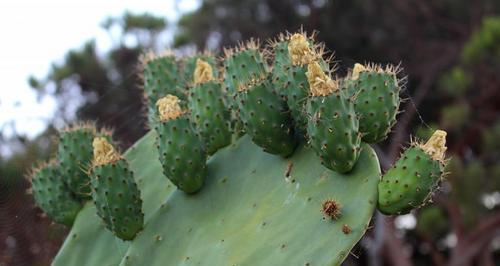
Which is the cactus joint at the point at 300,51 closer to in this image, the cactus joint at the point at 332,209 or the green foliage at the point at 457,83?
the cactus joint at the point at 332,209

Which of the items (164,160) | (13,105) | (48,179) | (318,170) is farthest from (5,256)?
(318,170)

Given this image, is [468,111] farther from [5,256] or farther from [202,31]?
[5,256]

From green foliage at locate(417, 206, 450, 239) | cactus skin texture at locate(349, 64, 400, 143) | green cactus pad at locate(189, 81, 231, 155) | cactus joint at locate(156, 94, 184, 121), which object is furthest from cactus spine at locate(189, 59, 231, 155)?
green foliage at locate(417, 206, 450, 239)

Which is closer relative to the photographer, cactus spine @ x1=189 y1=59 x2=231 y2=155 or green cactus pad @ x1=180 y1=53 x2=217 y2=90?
cactus spine @ x1=189 y1=59 x2=231 y2=155

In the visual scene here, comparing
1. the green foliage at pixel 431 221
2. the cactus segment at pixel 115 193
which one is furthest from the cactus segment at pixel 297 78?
the green foliage at pixel 431 221

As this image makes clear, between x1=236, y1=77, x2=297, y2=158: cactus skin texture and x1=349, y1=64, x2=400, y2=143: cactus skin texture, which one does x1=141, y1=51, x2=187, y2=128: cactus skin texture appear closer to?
x1=236, y1=77, x2=297, y2=158: cactus skin texture

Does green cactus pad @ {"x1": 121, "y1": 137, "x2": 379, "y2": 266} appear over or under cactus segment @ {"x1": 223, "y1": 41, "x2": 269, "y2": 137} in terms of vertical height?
under
